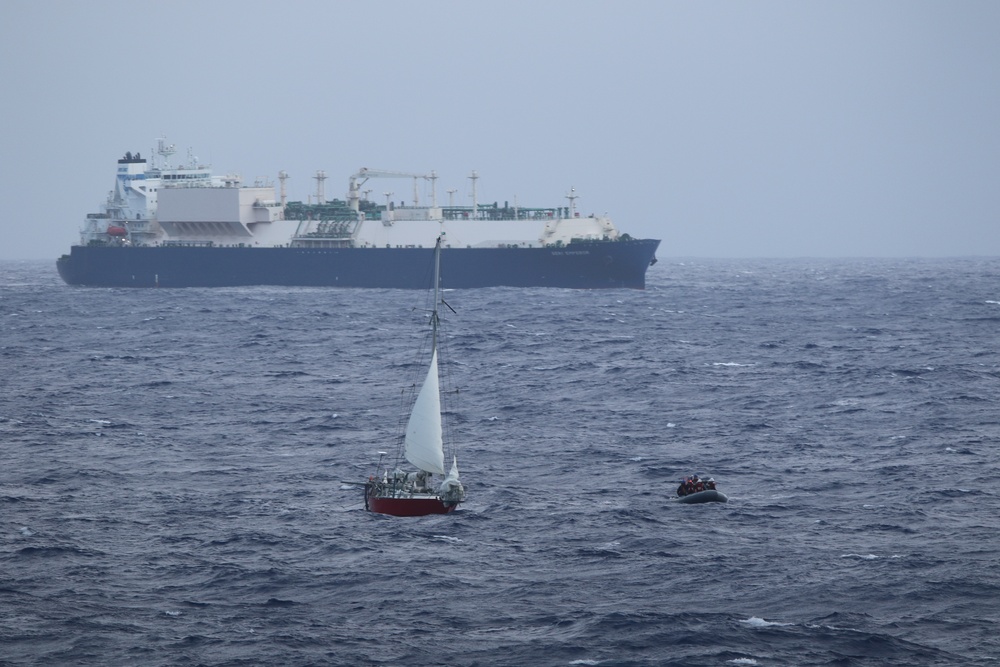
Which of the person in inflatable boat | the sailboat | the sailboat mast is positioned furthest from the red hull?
the person in inflatable boat

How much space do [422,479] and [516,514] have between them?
9.63 ft

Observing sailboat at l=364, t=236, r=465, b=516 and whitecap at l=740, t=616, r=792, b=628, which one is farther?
sailboat at l=364, t=236, r=465, b=516

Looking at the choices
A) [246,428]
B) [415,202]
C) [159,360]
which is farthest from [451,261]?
[246,428]

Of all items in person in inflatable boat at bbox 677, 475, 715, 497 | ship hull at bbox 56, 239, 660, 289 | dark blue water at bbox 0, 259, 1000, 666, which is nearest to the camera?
dark blue water at bbox 0, 259, 1000, 666

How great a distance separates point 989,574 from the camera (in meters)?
26.9

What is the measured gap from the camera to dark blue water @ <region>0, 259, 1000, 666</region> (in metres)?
23.5

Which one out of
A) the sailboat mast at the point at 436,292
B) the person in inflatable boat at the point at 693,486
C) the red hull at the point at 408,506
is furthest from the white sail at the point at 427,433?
the person in inflatable boat at the point at 693,486

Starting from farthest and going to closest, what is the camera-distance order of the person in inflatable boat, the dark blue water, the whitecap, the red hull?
1. the person in inflatable boat
2. the red hull
3. the whitecap
4. the dark blue water

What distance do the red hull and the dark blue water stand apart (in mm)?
369

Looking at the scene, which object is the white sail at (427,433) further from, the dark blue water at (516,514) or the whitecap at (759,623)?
the whitecap at (759,623)

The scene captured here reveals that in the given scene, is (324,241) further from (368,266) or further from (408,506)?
(408,506)

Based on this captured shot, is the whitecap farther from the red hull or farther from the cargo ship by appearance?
the cargo ship

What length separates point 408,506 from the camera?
3192cm

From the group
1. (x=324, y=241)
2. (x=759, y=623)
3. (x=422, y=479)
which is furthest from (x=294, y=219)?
(x=759, y=623)
